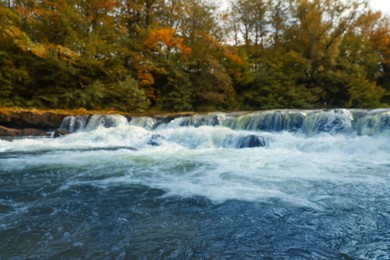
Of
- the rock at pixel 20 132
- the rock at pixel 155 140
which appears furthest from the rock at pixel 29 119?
the rock at pixel 155 140

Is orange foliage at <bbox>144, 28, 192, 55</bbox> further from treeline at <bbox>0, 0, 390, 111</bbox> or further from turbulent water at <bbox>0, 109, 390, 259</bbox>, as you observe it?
turbulent water at <bbox>0, 109, 390, 259</bbox>

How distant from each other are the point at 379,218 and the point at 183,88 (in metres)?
13.0

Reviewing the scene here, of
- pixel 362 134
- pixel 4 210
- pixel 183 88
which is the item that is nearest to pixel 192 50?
pixel 183 88

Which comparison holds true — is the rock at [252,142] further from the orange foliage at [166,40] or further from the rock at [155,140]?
the orange foliage at [166,40]

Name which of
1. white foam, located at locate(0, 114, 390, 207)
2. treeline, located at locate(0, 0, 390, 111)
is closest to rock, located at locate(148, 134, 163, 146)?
white foam, located at locate(0, 114, 390, 207)

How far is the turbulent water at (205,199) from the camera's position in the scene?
7.02 feet

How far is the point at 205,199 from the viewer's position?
327cm

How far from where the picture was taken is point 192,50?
615 inches

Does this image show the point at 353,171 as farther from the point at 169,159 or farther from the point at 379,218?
the point at 169,159

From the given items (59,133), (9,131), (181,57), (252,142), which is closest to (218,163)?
(252,142)

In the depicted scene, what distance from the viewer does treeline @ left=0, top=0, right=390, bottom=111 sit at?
42.8 ft

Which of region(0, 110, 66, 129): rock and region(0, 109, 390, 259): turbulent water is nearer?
region(0, 109, 390, 259): turbulent water

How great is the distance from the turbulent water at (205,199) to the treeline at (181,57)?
6.83 metres

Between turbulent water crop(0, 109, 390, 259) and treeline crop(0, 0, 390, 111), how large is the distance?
6.83 metres
